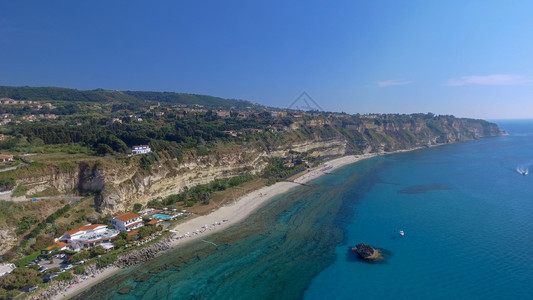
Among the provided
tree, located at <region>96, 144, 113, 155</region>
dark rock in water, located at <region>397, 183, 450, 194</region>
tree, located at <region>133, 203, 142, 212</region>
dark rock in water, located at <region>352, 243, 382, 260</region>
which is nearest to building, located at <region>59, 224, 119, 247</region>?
tree, located at <region>133, 203, 142, 212</region>

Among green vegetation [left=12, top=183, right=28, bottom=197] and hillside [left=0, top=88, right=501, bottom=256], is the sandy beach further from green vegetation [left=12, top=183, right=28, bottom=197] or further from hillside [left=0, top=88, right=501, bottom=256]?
green vegetation [left=12, top=183, right=28, bottom=197]

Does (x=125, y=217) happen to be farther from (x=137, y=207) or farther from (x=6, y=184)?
(x=6, y=184)

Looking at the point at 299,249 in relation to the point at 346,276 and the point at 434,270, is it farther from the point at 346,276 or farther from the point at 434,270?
the point at 434,270

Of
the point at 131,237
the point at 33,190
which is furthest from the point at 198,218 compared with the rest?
the point at 33,190

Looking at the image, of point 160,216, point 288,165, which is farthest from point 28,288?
point 288,165

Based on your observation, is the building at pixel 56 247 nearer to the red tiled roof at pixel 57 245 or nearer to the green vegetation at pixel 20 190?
the red tiled roof at pixel 57 245
